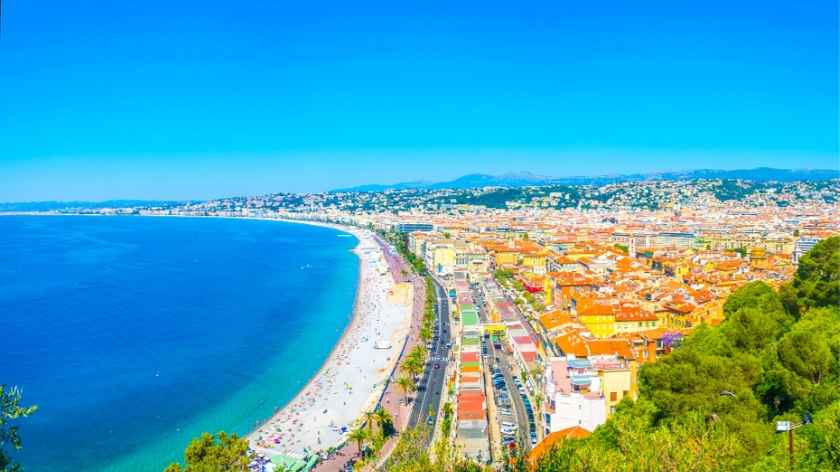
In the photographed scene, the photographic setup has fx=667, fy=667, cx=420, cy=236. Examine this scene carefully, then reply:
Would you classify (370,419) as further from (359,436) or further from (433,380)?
(433,380)

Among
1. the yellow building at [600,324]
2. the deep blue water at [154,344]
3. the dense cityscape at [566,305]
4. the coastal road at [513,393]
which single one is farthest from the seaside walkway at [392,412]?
the yellow building at [600,324]

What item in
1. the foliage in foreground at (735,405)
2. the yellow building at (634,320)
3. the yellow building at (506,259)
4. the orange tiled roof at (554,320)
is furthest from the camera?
the yellow building at (506,259)

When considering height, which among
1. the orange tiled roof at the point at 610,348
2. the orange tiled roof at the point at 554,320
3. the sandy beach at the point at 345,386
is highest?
the orange tiled roof at the point at 610,348

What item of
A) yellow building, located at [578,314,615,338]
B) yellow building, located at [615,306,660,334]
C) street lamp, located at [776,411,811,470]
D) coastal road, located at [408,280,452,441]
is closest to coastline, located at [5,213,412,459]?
coastal road, located at [408,280,452,441]

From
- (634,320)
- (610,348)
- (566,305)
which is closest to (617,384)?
(610,348)

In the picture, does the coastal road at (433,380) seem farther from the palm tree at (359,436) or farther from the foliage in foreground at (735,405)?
the foliage in foreground at (735,405)

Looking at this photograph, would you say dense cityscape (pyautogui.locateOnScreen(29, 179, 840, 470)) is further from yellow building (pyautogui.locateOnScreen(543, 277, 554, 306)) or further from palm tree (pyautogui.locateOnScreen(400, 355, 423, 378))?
palm tree (pyautogui.locateOnScreen(400, 355, 423, 378))

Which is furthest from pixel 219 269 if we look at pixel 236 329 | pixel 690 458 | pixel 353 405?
pixel 690 458
